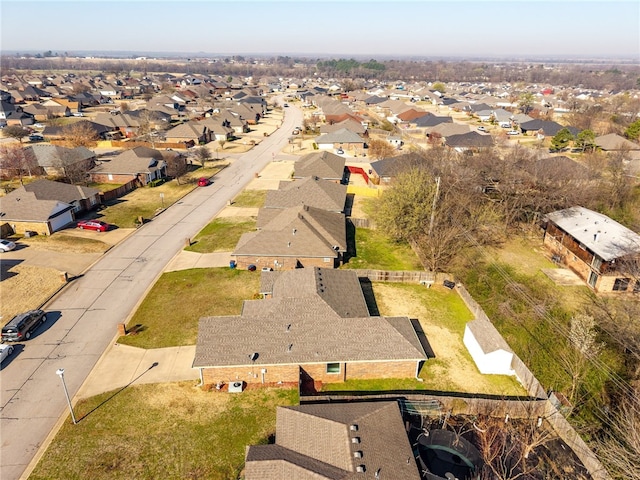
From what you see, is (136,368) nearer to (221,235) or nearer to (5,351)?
(5,351)

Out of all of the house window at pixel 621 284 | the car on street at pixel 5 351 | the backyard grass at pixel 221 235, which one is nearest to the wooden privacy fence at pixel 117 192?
the backyard grass at pixel 221 235

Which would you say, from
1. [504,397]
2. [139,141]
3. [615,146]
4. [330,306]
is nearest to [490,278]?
[504,397]

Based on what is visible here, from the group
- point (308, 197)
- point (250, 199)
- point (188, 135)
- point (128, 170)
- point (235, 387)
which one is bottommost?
point (235, 387)

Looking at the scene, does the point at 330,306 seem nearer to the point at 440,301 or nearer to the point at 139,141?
the point at 440,301

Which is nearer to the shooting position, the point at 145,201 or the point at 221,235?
the point at 221,235

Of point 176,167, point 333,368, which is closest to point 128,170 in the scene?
point 176,167

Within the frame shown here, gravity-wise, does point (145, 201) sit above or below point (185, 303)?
above
